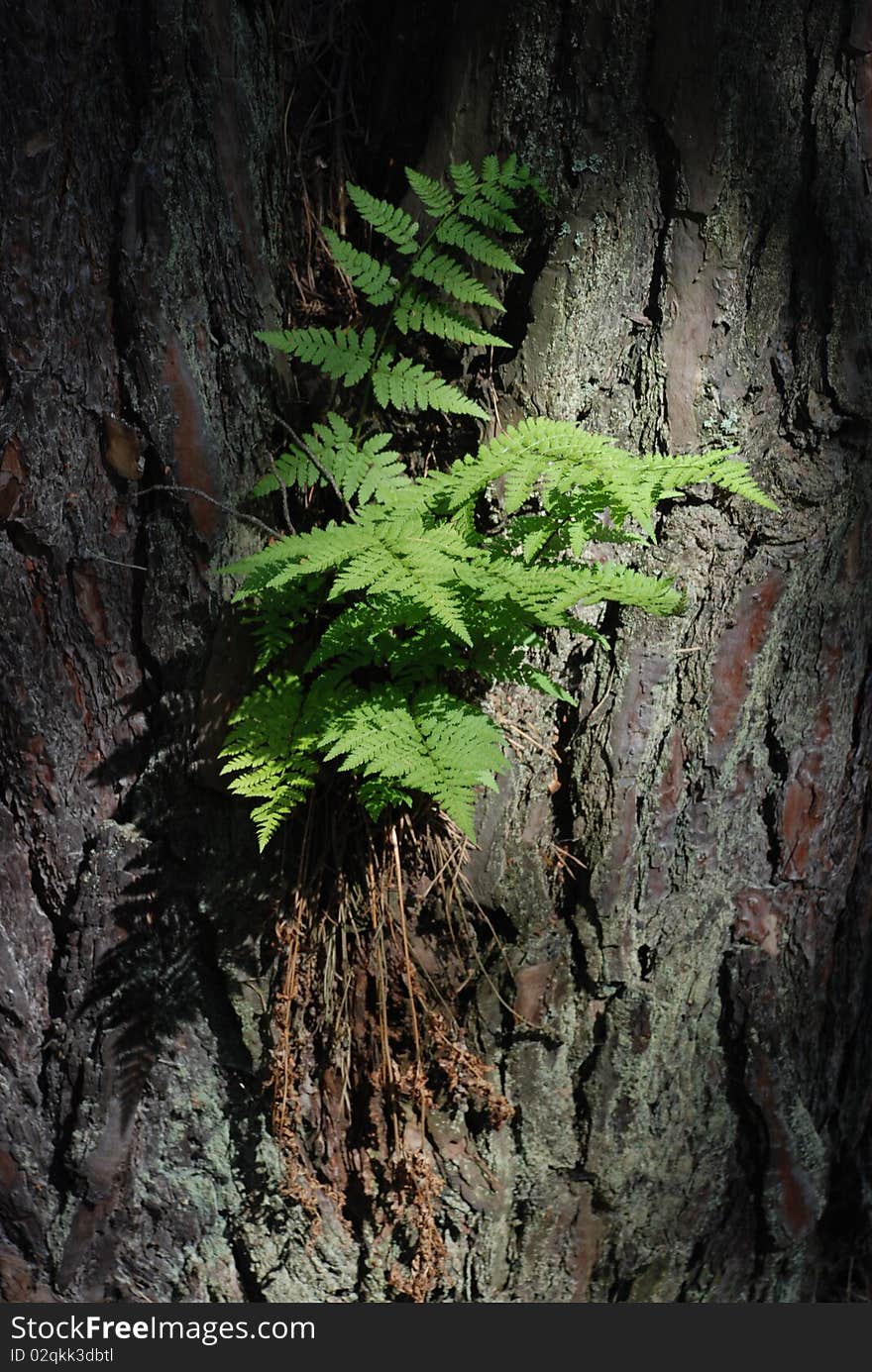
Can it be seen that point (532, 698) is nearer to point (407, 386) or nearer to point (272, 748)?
point (272, 748)

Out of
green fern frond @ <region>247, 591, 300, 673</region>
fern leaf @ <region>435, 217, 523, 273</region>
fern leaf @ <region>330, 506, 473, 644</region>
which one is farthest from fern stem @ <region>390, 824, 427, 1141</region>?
fern leaf @ <region>435, 217, 523, 273</region>

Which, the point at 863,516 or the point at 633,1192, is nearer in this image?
the point at 863,516

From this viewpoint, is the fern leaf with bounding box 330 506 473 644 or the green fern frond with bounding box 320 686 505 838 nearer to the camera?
the fern leaf with bounding box 330 506 473 644

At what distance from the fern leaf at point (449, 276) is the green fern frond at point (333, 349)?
0.63 feet

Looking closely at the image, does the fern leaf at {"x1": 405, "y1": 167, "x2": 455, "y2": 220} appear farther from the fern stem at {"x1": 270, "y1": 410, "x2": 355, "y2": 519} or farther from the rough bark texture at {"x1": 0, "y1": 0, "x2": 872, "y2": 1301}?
the fern stem at {"x1": 270, "y1": 410, "x2": 355, "y2": 519}

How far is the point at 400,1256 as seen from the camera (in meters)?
2.87

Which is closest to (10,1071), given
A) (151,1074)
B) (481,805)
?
(151,1074)

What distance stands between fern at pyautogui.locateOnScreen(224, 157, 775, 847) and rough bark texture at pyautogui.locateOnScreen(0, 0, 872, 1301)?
21 cm

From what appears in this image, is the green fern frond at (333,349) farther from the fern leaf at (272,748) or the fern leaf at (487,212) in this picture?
the fern leaf at (272,748)

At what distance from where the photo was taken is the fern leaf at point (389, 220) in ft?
7.61

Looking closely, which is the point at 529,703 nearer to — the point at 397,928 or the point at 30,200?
the point at 397,928

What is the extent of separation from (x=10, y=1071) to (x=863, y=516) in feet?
9.46

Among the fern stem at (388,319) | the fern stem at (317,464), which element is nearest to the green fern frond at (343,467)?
the fern stem at (317,464)

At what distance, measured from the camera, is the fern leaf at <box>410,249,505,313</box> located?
7.58ft
